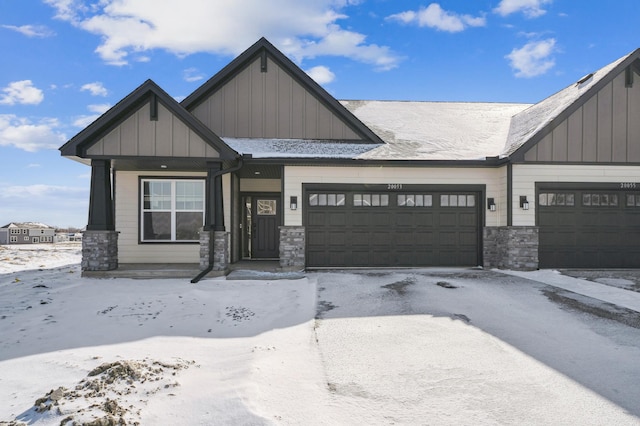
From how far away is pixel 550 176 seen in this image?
1041 cm

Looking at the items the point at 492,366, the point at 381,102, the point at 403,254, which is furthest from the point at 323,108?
the point at 492,366

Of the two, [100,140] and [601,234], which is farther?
[601,234]

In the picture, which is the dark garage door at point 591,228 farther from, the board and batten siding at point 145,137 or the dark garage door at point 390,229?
the board and batten siding at point 145,137

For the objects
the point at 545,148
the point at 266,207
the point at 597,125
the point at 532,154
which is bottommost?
the point at 266,207

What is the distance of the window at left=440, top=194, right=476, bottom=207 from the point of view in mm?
10852

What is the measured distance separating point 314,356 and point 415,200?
718cm

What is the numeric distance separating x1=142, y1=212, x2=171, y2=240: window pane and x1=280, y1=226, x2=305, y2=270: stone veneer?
12.2 ft

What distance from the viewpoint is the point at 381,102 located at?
15.1m

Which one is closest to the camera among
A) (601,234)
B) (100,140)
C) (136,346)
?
(136,346)

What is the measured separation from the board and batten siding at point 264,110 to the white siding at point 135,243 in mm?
1965

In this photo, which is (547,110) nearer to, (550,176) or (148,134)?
(550,176)

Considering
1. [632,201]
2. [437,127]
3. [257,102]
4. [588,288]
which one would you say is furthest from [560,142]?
[257,102]

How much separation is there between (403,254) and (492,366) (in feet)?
21.4

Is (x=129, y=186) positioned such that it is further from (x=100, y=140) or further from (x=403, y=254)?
(x=403, y=254)
